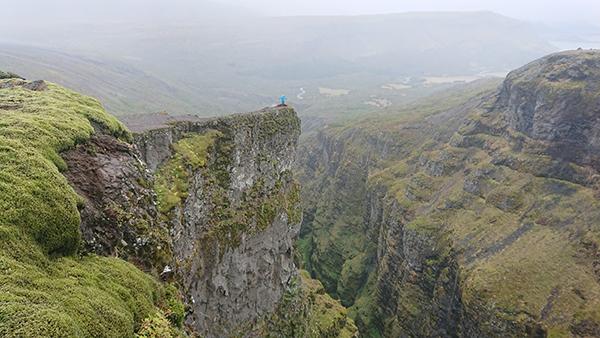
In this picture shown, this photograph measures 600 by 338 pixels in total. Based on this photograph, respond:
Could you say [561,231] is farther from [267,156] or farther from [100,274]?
[100,274]

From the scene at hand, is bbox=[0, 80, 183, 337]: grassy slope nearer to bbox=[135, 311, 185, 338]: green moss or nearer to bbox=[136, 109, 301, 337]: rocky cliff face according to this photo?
bbox=[135, 311, 185, 338]: green moss

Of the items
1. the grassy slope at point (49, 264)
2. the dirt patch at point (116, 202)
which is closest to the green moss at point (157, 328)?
the grassy slope at point (49, 264)

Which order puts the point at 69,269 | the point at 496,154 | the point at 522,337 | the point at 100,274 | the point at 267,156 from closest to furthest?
the point at 69,269 → the point at 100,274 → the point at 267,156 → the point at 522,337 → the point at 496,154

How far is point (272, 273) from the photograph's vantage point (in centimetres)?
4884

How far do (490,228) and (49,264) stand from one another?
90765 mm

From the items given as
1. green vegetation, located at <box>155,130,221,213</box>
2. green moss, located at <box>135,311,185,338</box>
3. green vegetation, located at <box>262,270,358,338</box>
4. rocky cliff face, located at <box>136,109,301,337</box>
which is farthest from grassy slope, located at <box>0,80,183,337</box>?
green vegetation, located at <box>262,270,358,338</box>

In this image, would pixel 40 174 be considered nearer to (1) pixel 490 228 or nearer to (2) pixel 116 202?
(2) pixel 116 202

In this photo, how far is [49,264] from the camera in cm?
1241

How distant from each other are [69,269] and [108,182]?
516 centimetres

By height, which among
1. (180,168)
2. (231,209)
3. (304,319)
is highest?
(180,168)

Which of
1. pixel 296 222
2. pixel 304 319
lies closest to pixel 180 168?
pixel 296 222

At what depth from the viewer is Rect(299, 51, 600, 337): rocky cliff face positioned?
75.2 m

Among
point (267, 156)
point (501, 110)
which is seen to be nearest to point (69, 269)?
point (267, 156)

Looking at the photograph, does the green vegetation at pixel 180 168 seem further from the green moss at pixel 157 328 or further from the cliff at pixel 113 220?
the green moss at pixel 157 328
